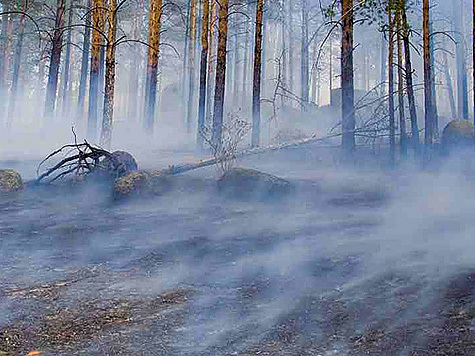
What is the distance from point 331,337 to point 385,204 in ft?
21.9

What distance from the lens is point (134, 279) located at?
5.01 m

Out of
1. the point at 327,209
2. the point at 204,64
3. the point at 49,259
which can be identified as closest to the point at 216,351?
the point at 49,259

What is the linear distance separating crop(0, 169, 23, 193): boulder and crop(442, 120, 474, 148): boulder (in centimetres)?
1361

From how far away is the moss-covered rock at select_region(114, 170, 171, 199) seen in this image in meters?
10.3

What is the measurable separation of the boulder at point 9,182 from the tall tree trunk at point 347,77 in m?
8.31

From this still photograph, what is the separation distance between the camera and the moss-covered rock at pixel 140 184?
10.3 metres

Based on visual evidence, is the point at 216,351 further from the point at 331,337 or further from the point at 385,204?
the point at 385,204

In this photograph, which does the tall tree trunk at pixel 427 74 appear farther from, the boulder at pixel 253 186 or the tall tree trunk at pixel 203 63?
the tall tree trunk at pixel 203 63

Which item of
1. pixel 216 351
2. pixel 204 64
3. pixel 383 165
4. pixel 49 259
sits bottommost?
pixel 216 351

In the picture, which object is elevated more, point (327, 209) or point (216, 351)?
point (327, 209)

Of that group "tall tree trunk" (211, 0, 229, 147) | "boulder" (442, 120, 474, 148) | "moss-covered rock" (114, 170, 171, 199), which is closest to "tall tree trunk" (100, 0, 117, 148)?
"tall tree trunk" (211, 0, 229, 147)

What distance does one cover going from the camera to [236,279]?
16.6ft

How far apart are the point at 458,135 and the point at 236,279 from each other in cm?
1475

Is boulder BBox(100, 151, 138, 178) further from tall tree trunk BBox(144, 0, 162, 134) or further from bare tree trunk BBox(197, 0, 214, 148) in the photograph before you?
bare tree trunk BBox(197, 0, 214, 148)
